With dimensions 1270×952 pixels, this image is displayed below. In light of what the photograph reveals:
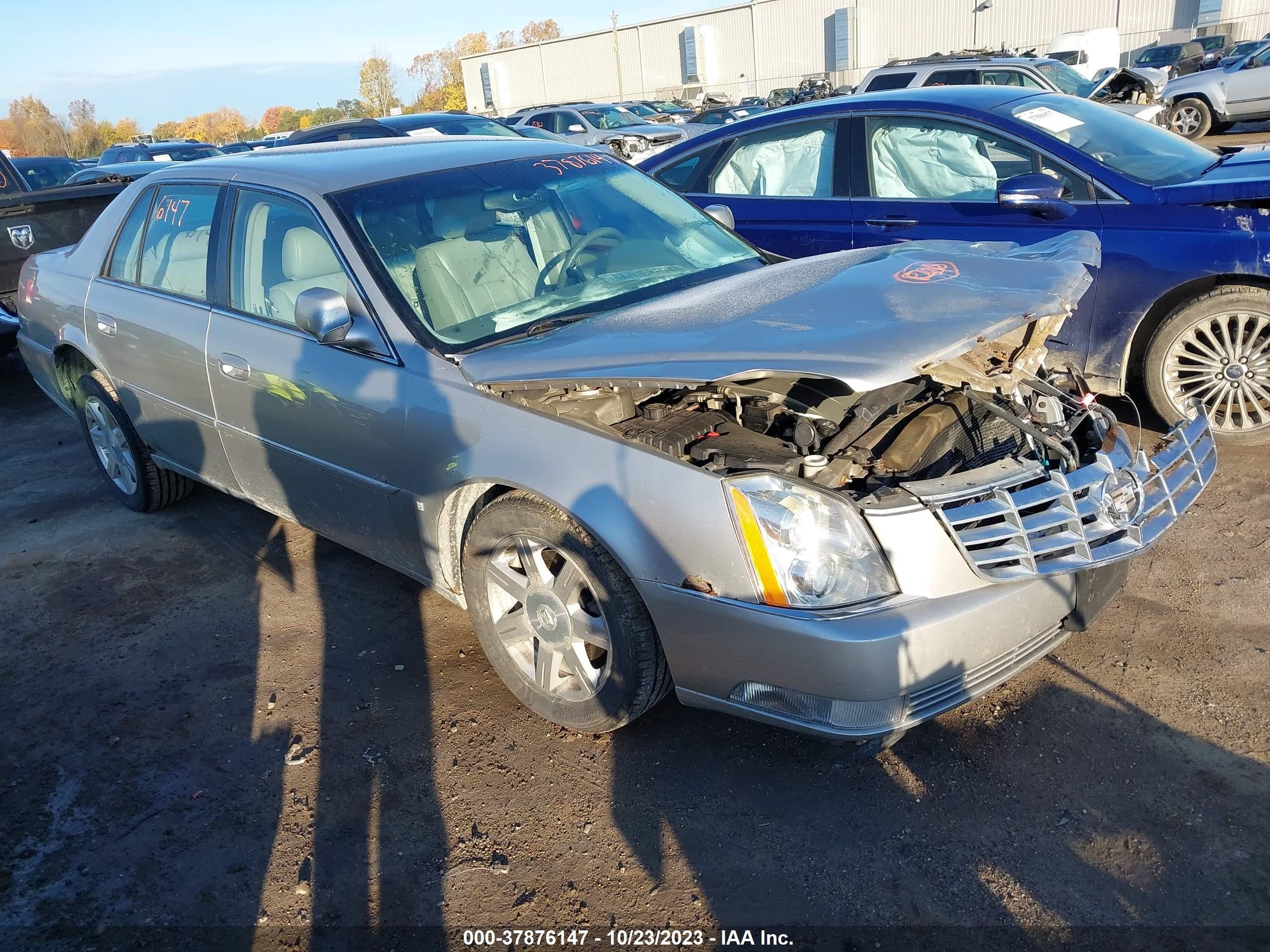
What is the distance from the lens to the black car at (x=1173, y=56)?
25.6 m

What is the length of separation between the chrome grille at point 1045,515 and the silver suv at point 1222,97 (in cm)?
1764

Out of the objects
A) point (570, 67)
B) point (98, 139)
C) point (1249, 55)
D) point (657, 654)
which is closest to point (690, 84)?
point (570, 67)

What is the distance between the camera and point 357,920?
2412 mm

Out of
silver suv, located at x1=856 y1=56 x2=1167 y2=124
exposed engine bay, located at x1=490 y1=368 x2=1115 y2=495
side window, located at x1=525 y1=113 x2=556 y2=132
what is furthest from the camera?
side window, located at x1=525 y1=113 x2=556 y2=132

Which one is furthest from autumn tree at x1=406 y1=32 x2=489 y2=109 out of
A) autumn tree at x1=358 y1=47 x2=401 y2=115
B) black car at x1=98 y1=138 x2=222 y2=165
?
black car at x1=98 y1=138 x2=222 y2=165

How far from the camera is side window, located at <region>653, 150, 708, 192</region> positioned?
597 cm

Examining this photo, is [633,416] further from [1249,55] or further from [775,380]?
[1249,55]

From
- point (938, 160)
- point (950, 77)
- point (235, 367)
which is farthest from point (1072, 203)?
point (950, 77)

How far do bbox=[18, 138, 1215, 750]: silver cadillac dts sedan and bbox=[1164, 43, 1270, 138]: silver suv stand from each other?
676 inches

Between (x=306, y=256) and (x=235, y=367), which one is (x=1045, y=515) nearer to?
(x=306, y=256)

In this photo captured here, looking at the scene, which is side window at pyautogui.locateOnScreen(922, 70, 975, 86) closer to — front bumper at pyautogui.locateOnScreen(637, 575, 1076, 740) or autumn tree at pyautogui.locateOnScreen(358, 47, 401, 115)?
front bumper at pyautogui.locateOnScreen(637, 575, 1076, 740)

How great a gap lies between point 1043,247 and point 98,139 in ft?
215

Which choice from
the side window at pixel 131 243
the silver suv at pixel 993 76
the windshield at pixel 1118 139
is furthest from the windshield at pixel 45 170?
the windshield at pixel 1118 139

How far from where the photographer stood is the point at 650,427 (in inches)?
108
